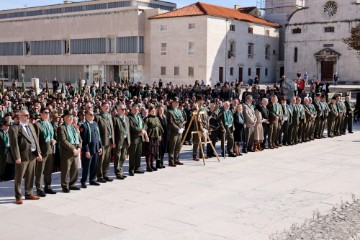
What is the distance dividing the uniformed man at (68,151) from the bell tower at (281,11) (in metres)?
51.2

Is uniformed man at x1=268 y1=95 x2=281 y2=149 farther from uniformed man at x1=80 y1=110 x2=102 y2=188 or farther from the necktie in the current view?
the necktie

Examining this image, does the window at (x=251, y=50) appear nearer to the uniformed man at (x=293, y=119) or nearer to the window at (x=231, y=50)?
the window at (x=231, y=50)

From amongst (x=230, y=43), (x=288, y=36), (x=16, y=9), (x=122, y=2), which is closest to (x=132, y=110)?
(x=230, y=43)

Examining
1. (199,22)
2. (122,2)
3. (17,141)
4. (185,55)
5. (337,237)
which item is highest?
(122,2)

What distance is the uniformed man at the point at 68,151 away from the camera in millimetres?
10445

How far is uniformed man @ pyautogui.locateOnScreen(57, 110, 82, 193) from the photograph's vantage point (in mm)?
10445

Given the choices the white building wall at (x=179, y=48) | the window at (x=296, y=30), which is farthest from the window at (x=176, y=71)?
the window at (x=296, y=30)

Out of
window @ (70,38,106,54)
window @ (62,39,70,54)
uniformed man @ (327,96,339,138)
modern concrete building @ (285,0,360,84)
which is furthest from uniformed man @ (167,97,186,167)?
window @ (62,39,70,54)

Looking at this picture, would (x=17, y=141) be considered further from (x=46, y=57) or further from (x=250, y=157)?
(x=46, y=57)

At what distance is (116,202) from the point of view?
972 cm

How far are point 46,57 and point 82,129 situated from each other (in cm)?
5364

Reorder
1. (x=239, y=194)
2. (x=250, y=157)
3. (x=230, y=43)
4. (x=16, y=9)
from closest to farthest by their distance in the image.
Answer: (x=239, y=194), (x=250, y=157), (x=230, y=43), (x=16, y=9)

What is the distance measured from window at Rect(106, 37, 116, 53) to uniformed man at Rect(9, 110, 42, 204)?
150 ft

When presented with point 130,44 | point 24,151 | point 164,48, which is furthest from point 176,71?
point 24,151
